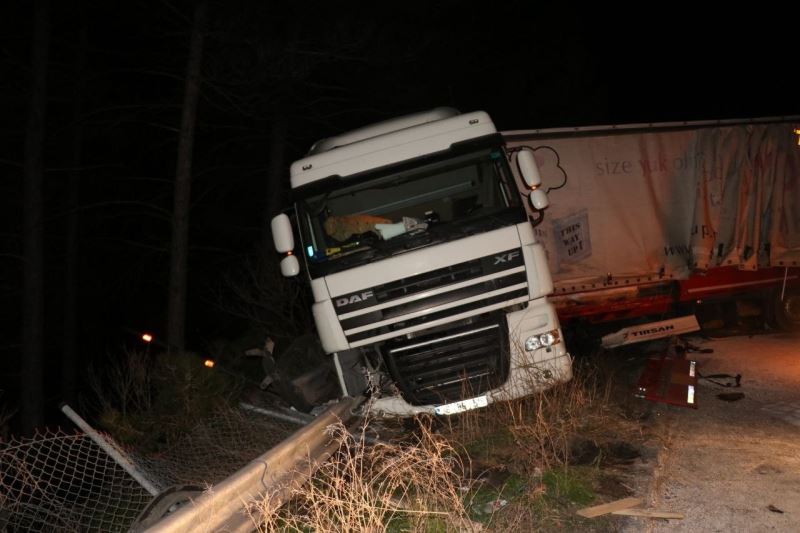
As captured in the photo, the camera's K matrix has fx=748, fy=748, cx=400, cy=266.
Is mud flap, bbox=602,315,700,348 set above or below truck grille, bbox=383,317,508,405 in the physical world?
below

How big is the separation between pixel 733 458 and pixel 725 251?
217 inches

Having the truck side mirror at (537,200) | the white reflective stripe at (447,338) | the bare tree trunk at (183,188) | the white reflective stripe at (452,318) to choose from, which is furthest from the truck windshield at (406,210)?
the bare tree trunk at (183,188)

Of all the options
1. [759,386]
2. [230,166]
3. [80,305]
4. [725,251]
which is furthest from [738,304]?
[80,305]

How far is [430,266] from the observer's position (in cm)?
678

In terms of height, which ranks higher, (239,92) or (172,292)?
(239,92)

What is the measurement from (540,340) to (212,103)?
823cm

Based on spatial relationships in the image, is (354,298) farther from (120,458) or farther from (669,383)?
(669,383)

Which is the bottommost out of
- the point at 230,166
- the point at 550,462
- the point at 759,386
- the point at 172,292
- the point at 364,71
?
the point at 759,386

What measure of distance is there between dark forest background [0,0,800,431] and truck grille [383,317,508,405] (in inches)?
153

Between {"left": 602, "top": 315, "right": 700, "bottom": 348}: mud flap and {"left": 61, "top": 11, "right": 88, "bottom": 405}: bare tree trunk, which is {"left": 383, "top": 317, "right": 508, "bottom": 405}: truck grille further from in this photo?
{"left": 61, "top": 11, "right": 88, "bottom": 405}: bare tree trunk

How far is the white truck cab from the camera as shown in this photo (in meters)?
6.80

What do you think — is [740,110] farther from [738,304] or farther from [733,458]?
[733,458]

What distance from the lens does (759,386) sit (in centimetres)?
780

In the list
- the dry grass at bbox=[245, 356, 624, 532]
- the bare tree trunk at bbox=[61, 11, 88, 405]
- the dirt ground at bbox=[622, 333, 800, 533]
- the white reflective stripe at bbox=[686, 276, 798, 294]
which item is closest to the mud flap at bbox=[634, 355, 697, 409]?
the dirt ground at bbox=[622, 333, 800, 533]
